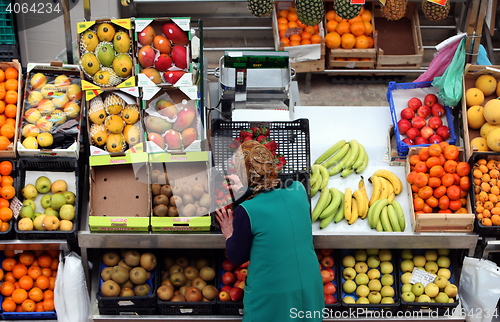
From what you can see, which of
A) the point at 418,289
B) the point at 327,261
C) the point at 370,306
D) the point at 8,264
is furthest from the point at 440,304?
the point at 8,264

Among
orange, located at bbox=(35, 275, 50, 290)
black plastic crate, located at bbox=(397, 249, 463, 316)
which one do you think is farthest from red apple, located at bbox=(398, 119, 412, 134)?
orange, located at bbox=(35, 275, 50, 290)

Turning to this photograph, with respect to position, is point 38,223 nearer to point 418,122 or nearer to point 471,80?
point 418,122

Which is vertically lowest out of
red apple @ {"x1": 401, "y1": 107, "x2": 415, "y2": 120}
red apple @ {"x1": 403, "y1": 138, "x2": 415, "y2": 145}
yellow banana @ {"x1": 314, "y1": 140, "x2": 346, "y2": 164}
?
yellow banana @ {"x1": 314, "y1": 140, "x2": 346, "y2": 164}

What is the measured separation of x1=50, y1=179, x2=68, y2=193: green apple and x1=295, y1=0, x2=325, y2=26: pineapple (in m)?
2.64

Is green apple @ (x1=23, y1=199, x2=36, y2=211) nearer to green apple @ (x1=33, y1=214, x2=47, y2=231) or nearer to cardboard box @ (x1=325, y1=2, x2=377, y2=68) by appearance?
green apple @ (x1=33, y1=214, x2=47, y2=231)

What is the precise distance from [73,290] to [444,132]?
288 centimetres

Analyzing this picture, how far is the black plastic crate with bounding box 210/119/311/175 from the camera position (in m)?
4.44

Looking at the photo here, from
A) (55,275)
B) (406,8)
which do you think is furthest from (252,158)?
(406,8)

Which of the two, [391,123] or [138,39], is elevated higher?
[138,39]

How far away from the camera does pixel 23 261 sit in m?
4.49

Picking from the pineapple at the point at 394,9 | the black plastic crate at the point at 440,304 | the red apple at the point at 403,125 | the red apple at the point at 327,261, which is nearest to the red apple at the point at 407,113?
the red apple at the point at 403,125

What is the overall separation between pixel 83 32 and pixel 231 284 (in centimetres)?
207

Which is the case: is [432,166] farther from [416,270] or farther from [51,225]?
[51,225]

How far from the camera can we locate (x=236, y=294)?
4.32 metres
